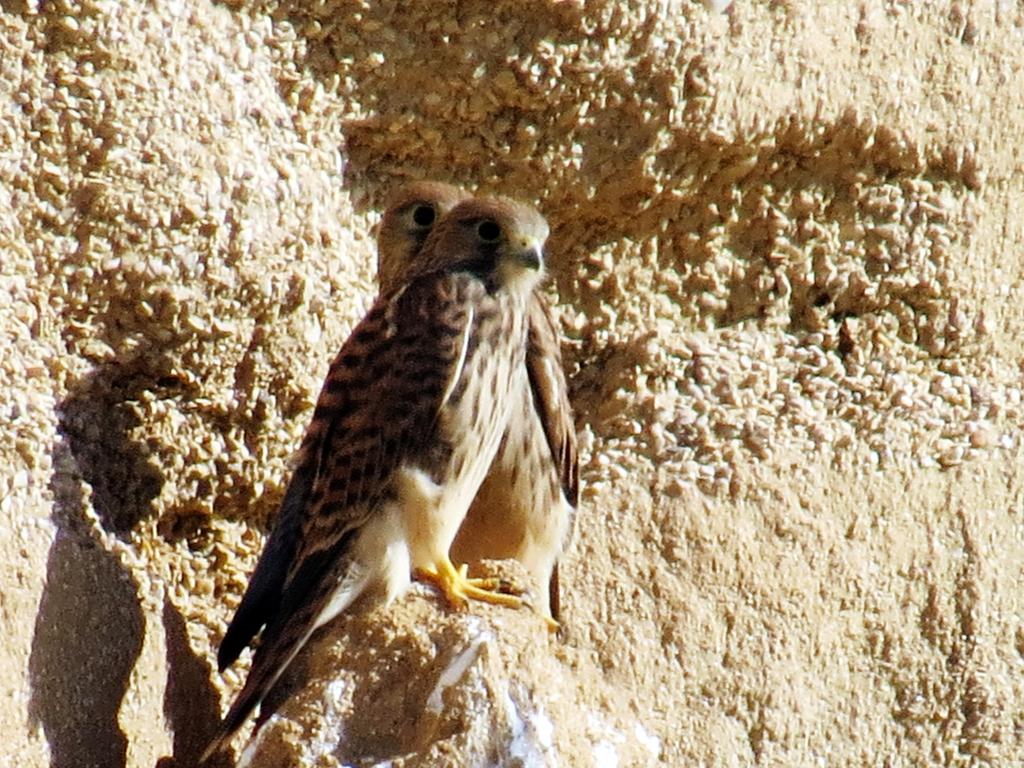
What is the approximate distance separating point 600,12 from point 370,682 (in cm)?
167

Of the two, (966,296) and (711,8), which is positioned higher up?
(711,8)

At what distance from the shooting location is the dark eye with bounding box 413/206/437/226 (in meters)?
4.50

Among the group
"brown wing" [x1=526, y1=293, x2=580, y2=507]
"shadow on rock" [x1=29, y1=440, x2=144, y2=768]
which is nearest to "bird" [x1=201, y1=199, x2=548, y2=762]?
"brown wing" [x1=526, y1=293, x2=580, y2=507]

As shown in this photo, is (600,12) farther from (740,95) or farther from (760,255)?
(760,255)

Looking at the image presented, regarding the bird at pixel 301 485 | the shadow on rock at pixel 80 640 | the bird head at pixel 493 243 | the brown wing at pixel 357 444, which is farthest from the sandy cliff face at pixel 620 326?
the bird head at pixel 493 243

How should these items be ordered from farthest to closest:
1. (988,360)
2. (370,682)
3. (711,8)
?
(988,360)
(711,8)
(370,682)

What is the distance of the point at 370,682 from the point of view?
3.62 m

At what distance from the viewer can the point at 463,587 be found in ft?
12.7

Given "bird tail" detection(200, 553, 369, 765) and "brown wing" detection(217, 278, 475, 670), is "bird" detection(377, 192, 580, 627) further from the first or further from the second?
"bird tail" detection(200, 553, 369, 765)

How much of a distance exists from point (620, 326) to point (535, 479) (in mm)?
675

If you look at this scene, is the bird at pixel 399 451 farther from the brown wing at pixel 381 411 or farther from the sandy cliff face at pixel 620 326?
the sandy cliff face at pixel 620 326

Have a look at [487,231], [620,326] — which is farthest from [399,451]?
[620,326]

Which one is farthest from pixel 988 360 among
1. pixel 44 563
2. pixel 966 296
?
pixel 44 563

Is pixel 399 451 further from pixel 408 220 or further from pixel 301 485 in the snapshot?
pixel 408 220
